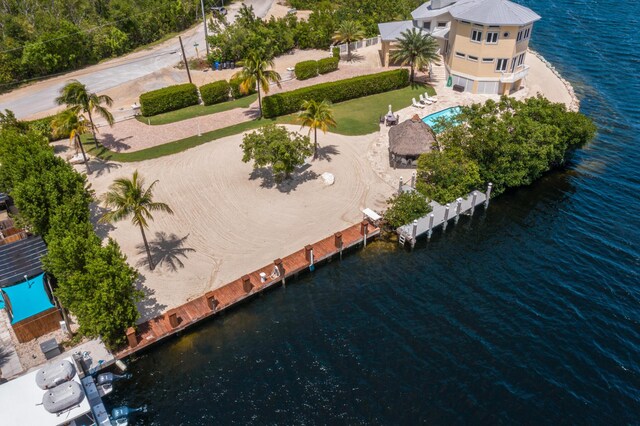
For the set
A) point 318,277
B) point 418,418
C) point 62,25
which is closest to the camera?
point 418,418

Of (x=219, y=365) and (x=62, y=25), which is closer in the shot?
(x=219, y=365)

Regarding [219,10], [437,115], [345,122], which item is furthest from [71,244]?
[219,10]

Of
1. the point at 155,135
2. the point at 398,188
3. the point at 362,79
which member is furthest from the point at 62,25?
the point at 398,188

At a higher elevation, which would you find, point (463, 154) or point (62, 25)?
point (62, 25)

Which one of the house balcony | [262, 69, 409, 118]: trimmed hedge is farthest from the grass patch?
the house balcony

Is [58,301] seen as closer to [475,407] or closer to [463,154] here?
[475,407]

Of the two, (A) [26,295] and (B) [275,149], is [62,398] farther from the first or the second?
(B) [275,149]

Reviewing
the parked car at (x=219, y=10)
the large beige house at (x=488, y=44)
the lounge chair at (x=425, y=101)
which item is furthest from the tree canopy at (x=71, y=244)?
the parked car at (x=219, y=10)

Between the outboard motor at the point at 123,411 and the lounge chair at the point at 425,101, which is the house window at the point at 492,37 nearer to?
the lounge chair at the point at 425,101
